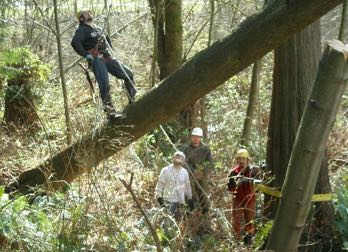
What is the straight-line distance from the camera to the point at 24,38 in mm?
15234

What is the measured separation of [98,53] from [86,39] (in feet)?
0.84

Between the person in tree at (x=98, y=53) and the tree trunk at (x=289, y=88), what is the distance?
218cm

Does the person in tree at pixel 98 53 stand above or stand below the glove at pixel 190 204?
above

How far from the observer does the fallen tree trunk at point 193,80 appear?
4.39 m

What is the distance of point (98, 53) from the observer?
766 centimetres

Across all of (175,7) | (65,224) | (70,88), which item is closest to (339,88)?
(65,224)

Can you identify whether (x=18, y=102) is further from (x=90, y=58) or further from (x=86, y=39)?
(x=90, y=58)

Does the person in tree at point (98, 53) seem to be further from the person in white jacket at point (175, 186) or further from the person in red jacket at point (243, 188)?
the person in red jacket at point (243, 188)

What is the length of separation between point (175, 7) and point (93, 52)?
555 centimetres

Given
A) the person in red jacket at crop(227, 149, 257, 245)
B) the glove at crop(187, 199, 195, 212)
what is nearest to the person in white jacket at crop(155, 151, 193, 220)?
the glove at crop(187, 199, 195, 212)

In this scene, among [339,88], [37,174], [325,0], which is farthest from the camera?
[37,174]

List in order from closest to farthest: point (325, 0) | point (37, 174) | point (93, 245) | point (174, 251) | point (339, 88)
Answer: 1. point (339, 88)
2. point (325, 0)
3. point (174, 251)
4. point (93, 245)
5. point (37, 174)

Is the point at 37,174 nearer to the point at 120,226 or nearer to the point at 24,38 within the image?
the point at 120,226

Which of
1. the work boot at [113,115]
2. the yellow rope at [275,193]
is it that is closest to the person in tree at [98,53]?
the work boot at [113,115]
